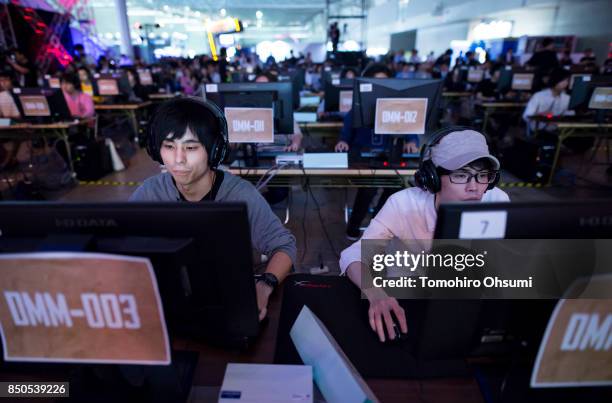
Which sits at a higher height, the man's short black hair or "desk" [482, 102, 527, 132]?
the man's short black hair

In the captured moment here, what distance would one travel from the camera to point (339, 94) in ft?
12.6

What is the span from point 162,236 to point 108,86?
20.4 ft

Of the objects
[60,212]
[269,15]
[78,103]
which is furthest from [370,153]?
[269,15]

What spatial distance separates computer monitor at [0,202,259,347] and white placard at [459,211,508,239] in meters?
0.35

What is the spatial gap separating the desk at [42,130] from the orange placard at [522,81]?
6195 mm

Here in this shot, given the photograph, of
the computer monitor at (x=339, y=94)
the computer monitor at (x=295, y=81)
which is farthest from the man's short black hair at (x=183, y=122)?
the computer monitor at (x=339, y=94)

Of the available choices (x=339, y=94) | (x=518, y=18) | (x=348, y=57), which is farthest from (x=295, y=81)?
(x=518, y=18)

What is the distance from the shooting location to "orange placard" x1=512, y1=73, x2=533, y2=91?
5520 mm

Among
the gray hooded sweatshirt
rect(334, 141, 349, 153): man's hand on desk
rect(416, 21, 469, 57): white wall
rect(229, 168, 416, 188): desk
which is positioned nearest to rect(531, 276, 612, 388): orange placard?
the gray hooded sweatshirt

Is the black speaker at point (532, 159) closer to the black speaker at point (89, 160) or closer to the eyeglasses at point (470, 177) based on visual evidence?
the eyeglasses at point (470, 177)

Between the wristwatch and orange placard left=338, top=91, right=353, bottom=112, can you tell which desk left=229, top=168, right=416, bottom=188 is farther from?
orange placard left=338, top=91, right=353, bottom=112

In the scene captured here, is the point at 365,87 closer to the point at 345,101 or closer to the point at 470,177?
the point at 470,177

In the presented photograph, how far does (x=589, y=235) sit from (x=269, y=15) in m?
25.7

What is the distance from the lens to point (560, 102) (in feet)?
15.4
